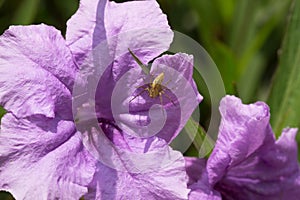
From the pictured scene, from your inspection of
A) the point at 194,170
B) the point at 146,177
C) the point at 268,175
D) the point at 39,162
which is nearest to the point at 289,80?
the point at 268,175

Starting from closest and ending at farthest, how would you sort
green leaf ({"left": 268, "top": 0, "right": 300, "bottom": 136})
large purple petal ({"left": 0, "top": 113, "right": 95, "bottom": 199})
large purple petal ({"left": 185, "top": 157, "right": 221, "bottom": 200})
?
large purple petal ({"left": 0, "top": 113, "right": 95, "bottom": 199}), large purple petal ({"left": 185, "top": 157, "right": 221, "bottom": 200}), green leaf ({"left": 268, "top": 0, "right": 300, "bottom": 136})

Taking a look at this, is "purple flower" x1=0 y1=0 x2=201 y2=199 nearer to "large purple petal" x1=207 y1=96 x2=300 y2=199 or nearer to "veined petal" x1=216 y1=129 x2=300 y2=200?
"large purple petal" x1=207 y1=96 x2=300 y2=199

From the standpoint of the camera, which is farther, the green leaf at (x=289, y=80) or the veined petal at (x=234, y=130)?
the green leaf at (x=289, y=80)

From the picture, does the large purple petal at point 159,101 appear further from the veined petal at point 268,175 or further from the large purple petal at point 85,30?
the veined petal at point 268,175

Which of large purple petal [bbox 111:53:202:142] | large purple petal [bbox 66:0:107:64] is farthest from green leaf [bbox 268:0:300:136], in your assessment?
large purple petal [bbox 66:0:107:64]

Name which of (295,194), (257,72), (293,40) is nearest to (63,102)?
(295,194)

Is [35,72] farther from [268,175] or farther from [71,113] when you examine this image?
[268,175]

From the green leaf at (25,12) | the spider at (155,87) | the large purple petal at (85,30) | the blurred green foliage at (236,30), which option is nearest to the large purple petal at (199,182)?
the spider at (155,87)

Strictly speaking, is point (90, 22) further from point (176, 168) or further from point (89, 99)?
point (176, 168)
